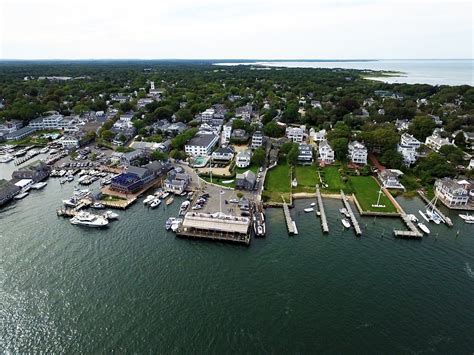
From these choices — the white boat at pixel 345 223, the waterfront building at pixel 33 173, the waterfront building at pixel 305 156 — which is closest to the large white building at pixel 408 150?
the waterfront building at pixel 305 156

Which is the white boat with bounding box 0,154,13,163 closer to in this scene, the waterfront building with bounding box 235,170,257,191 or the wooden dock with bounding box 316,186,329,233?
the waterfront building with bounding box 235,170,257,191

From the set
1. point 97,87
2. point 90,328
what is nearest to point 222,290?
point 90,328

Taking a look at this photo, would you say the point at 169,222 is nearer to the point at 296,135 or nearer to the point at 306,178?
the point at 306,178

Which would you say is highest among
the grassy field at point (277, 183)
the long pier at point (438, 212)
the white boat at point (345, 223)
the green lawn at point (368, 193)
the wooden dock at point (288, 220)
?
the grassy field at point (277, 183)

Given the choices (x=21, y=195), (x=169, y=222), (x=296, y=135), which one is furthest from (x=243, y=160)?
(x=21, y=195)

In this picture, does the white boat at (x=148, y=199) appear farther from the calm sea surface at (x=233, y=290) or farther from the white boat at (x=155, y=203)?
the calm sea surface at (x=233, y=290)

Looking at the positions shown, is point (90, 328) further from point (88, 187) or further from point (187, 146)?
point (187, 146)
